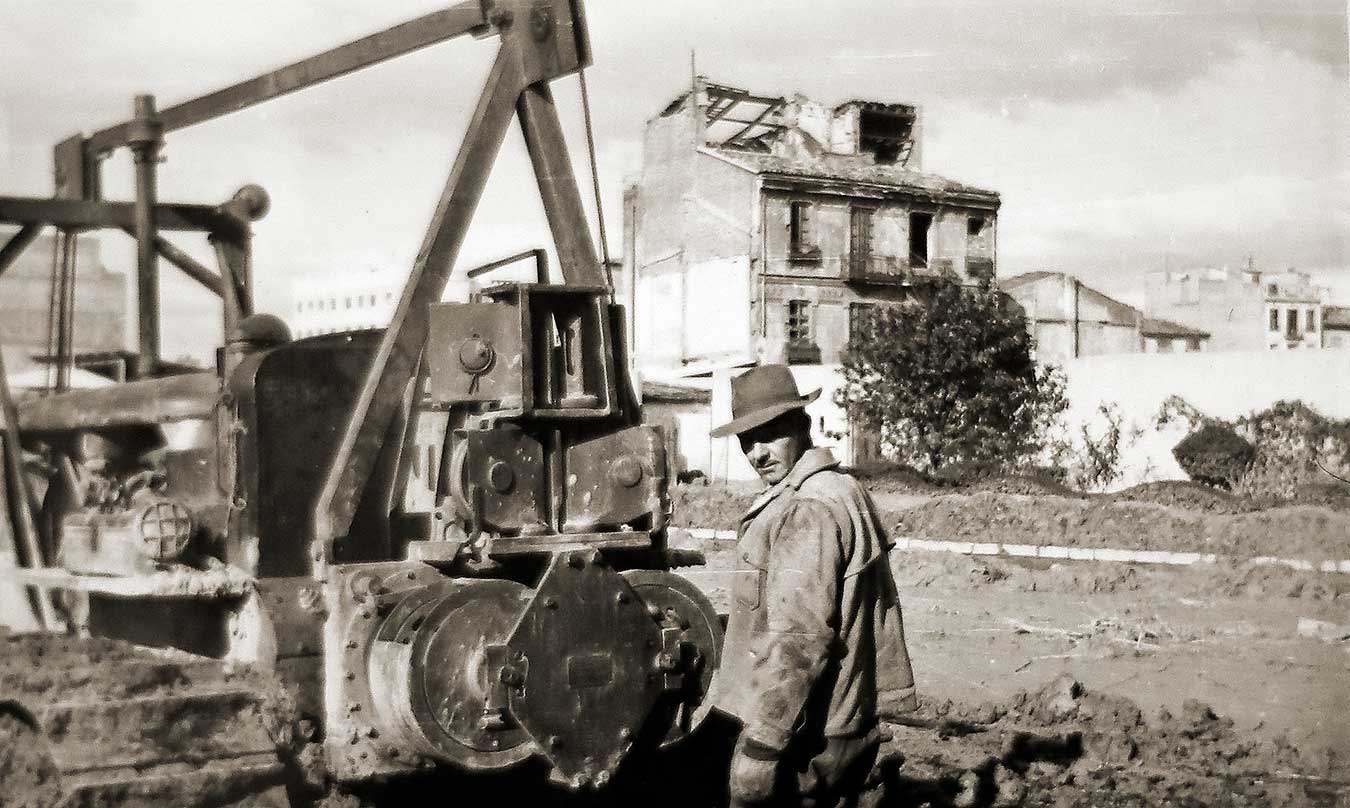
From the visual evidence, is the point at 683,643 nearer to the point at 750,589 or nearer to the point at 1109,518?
the point at 750,589

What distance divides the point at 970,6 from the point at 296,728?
250 inches

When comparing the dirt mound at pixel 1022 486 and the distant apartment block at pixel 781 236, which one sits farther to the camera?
the distant apartment block at pixel 781 236

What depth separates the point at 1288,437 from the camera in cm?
2309

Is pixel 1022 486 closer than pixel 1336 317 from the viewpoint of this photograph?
Yes

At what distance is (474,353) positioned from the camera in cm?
536

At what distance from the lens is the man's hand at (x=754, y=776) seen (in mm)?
4285

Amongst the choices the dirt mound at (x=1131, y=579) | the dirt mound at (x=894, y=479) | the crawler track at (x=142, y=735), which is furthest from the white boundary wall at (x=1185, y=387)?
the crawler track at (x=142, y=735)

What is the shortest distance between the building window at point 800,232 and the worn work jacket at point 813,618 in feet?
106

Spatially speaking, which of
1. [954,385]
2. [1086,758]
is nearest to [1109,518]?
[954,385]

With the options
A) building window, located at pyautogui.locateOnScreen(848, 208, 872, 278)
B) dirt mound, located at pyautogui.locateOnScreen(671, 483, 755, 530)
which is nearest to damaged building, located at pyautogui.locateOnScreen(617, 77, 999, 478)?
building window, located at pyautogui.locateOnScreen(848, 208, 872, 278)

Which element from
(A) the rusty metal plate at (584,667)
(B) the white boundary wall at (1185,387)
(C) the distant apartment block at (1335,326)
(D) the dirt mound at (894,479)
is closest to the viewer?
(A) the rusty metal plate at (584,667)

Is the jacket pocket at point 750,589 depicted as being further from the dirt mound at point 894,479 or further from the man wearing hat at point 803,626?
the dirt mound at point 894,479

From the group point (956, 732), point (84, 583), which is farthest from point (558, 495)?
point (956, 732)

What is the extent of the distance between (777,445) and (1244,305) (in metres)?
44.0
